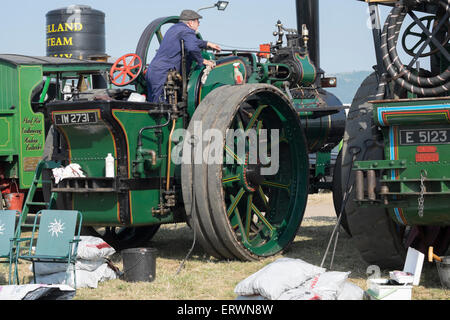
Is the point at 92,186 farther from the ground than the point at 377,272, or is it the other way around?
the point at 92,186

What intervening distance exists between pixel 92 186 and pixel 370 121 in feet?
8.72

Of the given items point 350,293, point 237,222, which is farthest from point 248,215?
point 350,293

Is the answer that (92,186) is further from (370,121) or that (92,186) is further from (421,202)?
(421,202)

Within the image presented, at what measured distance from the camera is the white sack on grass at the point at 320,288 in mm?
5519

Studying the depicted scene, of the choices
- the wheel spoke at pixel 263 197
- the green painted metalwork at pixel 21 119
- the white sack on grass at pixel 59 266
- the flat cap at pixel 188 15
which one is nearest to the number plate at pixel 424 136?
the wheel spoke at pixel 263 197

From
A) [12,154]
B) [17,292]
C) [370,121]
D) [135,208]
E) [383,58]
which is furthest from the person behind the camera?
[12,154]

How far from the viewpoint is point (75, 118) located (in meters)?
7.63

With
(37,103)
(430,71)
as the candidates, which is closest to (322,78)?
(37,103)

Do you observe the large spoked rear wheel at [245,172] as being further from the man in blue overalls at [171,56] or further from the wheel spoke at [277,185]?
the man in blue overalls at [171,56]

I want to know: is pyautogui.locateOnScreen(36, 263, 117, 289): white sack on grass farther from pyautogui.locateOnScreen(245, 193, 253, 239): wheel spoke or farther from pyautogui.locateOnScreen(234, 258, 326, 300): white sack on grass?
pyautogui.locateOnScreen(245, 193, 253, 239): wheel spoke

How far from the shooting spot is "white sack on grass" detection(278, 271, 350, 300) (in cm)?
552

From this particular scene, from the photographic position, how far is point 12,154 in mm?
11547

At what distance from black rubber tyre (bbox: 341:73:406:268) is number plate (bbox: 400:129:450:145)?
510 mm

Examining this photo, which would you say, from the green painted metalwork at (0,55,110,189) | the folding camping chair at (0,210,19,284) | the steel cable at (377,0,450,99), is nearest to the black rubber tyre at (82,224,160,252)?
the folding camping chair at (0,210,19,284)
